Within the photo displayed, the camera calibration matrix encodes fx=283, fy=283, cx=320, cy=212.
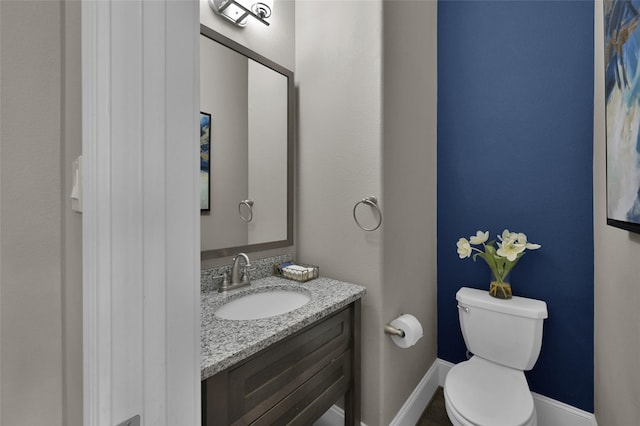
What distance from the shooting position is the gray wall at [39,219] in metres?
0.48

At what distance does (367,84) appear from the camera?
1.41 metres

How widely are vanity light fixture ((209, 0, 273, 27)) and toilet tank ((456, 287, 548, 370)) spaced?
189cm

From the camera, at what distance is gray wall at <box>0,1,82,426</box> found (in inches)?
18.9

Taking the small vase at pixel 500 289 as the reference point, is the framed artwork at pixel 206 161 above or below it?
above

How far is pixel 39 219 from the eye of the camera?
517 mm

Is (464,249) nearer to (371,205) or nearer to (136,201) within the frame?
(371,205)

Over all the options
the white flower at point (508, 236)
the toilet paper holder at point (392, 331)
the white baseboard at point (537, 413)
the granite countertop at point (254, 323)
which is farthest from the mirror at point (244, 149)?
the white flower at point (508, 236)

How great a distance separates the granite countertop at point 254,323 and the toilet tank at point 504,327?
758 mm

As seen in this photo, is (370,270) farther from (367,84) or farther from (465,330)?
(367,84)

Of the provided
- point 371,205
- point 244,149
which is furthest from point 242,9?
point 371,205

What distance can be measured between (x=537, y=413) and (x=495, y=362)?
1.53ft

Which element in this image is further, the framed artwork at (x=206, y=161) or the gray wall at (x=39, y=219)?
the framed artwork at (x=206, y=161)

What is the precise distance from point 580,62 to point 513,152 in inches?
20.8

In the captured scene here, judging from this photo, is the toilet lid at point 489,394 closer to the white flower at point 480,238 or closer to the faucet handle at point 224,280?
the white flower at point 480,238
